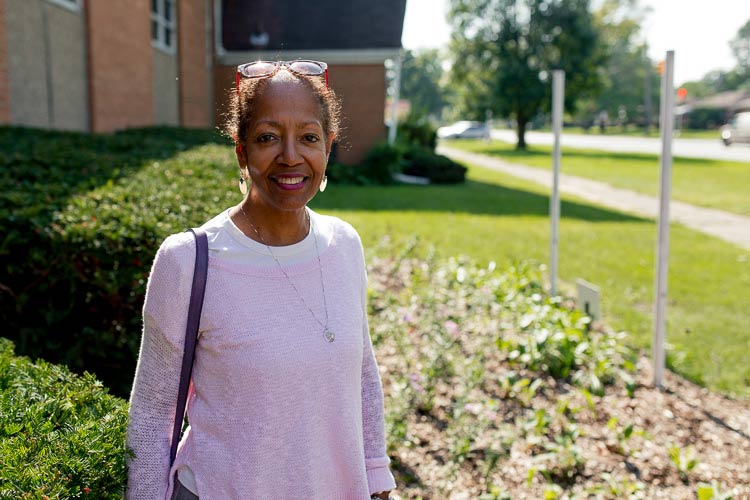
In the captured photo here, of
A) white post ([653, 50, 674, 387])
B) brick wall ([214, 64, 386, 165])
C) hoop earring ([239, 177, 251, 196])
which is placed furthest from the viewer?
brick wall ([214, 64, 386, 165])

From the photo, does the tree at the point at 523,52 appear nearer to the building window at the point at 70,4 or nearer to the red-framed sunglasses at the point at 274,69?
the building window at the point at 70,4

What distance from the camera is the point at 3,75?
28.4 ft

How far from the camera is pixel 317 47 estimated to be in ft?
64.1

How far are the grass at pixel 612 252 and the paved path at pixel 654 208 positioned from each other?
594 millimetres

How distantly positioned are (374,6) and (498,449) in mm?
17848

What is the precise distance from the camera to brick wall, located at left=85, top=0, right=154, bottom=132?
11453 millimetres

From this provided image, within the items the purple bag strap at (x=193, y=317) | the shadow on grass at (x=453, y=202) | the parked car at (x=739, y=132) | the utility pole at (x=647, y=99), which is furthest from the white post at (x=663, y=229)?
the utility pole at (x=647, y=99)

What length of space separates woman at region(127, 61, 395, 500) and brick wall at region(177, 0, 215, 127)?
1500 centimetres

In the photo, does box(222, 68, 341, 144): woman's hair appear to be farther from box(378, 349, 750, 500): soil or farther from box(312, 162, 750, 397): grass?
box(312, 162, 750, 397): grass

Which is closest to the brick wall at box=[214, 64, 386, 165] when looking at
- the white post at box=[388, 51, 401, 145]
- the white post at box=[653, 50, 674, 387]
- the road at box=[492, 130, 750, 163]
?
the white post at box=[388, 51, 401, 145]

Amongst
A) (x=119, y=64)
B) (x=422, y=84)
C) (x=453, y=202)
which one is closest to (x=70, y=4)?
(x=119, y=64)

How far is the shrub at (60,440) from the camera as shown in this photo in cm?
147

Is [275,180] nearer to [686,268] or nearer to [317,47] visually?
[686,268]

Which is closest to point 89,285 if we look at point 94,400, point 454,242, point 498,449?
point 94,400
